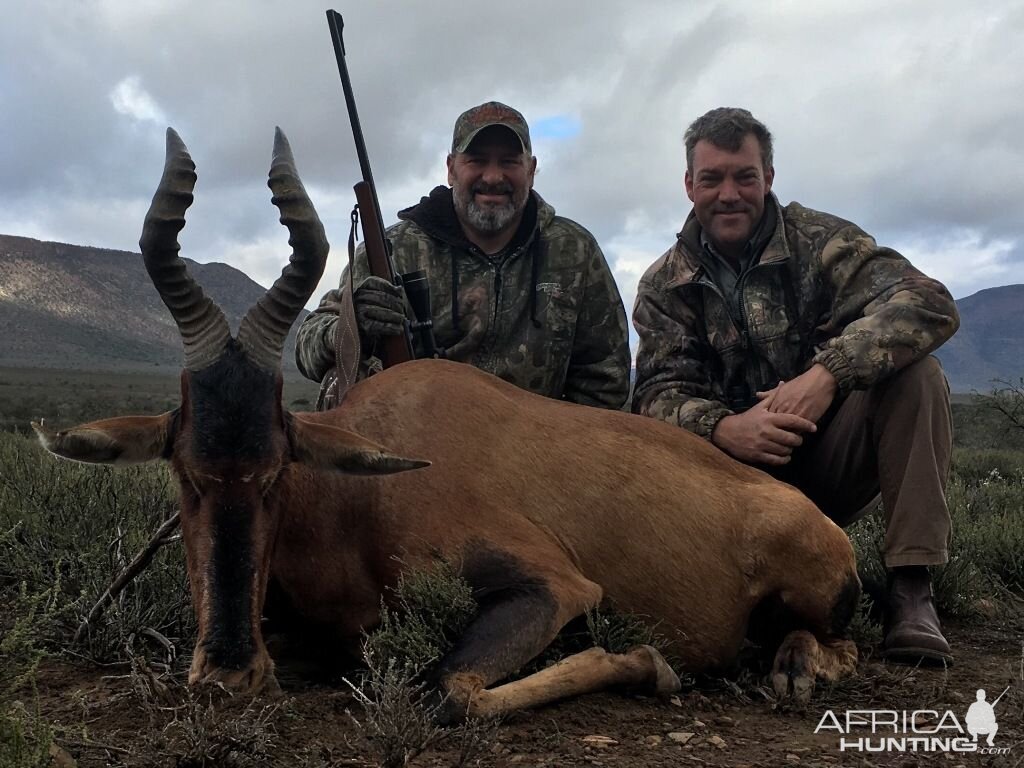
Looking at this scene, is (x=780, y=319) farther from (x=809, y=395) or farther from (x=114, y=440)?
(x=114, y=440)

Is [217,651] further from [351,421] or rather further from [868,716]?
[868,716]

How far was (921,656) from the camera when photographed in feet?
15.8

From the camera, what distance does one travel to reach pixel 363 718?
140 inches

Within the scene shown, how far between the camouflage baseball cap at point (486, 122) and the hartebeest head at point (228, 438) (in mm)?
3155

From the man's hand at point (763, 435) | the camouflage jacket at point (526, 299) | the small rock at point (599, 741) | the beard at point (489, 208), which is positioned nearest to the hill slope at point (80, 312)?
the camouflage jacket at point (526, 299)

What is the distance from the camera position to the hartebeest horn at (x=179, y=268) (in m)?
3.84

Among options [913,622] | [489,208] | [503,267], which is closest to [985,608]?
[913,622]

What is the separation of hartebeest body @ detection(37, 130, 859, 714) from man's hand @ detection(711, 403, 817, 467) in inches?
18.8

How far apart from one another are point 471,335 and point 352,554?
128 inches

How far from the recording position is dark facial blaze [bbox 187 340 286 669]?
345 centimetres

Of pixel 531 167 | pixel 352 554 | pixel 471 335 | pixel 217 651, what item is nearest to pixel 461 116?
pixel 531 167

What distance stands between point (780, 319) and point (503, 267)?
2143 mm

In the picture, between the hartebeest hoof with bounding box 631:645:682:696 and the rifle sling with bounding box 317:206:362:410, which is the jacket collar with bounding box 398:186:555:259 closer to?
the rifle sling with bounding box 317:206:362:410

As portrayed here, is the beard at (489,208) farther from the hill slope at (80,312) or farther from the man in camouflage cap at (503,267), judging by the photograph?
the hill slope at (80,312)
